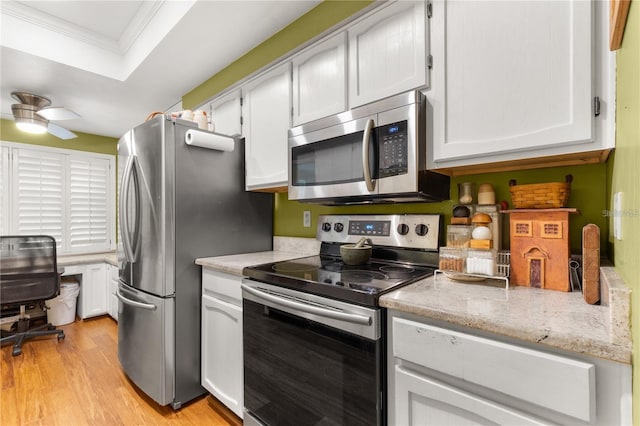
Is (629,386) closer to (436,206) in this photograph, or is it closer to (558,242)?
(558,242)

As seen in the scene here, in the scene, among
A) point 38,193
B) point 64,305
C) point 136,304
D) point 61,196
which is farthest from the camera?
point 61,196

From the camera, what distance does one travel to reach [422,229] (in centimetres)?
150

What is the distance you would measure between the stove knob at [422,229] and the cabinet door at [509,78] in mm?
354

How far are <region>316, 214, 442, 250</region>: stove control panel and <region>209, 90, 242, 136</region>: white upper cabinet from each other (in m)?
1.00

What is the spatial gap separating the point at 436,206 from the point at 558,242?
0.56m

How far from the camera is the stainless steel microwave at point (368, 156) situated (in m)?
1.25

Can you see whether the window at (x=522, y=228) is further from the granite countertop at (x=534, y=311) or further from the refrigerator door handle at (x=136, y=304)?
the refrigerator door handle at (x=136, y=304)

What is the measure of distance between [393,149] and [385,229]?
489 mm

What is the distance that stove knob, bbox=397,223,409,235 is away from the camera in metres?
1.55

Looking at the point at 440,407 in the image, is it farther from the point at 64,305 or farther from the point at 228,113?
the point at 64,305

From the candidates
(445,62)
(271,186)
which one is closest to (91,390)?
(271,186)

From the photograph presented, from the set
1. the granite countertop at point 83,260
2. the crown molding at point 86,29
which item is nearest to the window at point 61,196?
the granite countertop at point 83,260

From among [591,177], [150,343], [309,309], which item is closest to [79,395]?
[150,343]

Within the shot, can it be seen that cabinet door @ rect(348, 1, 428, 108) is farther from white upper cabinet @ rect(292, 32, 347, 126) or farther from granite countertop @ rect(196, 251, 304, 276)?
granite countertop @ rect(196, 251, 304, 276)
